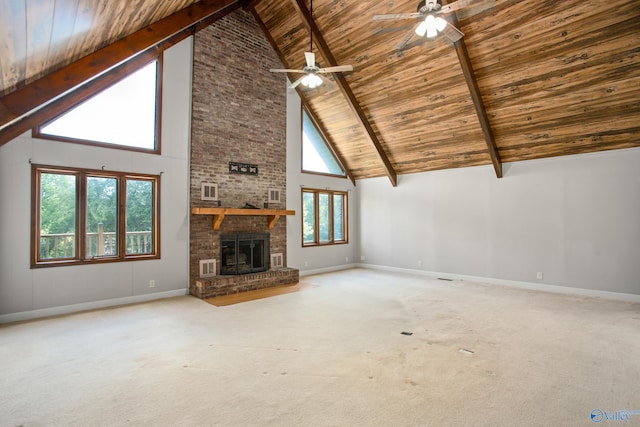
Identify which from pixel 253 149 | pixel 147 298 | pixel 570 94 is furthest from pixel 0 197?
pixel 570 94

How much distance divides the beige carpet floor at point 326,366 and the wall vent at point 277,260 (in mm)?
2191

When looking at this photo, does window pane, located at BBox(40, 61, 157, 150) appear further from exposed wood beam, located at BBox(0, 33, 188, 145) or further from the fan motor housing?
the fan motor housing

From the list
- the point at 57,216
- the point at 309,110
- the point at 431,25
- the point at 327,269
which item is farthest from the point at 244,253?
the point at 431,25

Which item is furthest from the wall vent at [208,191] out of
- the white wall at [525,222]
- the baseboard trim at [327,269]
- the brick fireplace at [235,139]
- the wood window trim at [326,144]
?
the white wall at [525,222]

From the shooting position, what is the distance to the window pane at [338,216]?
8.97 meters

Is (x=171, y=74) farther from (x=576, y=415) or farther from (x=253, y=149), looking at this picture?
(x=576, y=415)

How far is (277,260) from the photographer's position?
729 cm

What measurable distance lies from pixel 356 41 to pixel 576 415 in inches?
244

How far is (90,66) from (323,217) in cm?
596

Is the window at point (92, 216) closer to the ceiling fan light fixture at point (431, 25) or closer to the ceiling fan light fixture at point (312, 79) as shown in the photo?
the ceiling fan light fixture at point (312, 79)

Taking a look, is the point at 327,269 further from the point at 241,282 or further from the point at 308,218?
the point at 241,282

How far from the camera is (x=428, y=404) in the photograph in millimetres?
2377

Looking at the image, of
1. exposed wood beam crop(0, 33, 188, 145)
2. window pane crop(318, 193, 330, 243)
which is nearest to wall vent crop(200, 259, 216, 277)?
window pane crop(318, 193, 330, 243)

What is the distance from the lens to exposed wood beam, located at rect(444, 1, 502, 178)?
4934mm
